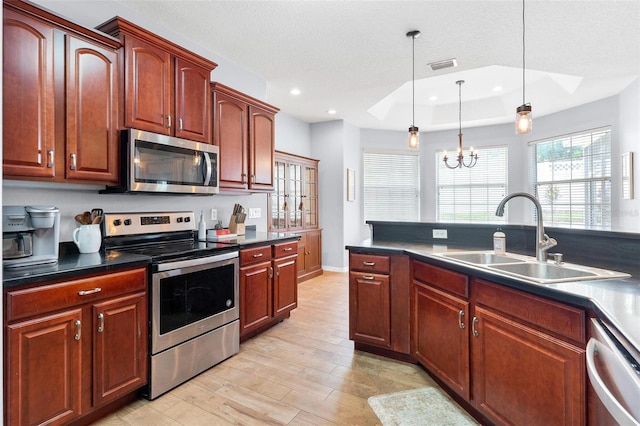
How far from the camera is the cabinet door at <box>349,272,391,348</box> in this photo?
2.53 metres

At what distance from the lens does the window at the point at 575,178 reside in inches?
187

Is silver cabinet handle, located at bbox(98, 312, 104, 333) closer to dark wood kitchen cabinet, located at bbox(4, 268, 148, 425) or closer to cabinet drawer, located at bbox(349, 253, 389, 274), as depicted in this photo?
dark wood kitchen cabinet, located at bbox(4, 268, 148, 425)

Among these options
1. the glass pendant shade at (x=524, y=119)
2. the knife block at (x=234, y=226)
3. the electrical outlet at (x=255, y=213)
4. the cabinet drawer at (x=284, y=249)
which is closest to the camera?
the glass pendant shade at (x=524, y=119)

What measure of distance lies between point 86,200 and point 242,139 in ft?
4.76

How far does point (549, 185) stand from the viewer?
5523 mm

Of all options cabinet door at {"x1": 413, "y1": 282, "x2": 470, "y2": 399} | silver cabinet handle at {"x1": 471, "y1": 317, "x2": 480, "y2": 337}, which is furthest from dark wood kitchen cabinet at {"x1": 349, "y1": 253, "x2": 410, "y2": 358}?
silver cabinet handle at {"x1": 471, "y1": 317, "x2": 480, "y2": 337}

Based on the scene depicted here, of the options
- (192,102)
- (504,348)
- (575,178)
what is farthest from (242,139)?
(575,178)

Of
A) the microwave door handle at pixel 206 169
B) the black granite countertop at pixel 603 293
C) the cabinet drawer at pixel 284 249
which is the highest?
the microwave door handle at pixel 206 169

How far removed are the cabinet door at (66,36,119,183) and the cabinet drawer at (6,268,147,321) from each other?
2.23 ft

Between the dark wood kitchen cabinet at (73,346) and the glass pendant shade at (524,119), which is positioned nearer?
the dark wood kitchen cabinet at (73,346)

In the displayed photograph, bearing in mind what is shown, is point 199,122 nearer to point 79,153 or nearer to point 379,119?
point 79,153

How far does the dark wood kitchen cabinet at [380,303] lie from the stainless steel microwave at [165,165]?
1.42 metres

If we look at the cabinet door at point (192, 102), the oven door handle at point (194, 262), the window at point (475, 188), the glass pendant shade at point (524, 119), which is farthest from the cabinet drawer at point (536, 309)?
the window at point (475, 188)

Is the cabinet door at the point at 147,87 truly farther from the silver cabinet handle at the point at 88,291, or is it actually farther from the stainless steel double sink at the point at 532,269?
the stainless steel double sink at the point at 532,269
